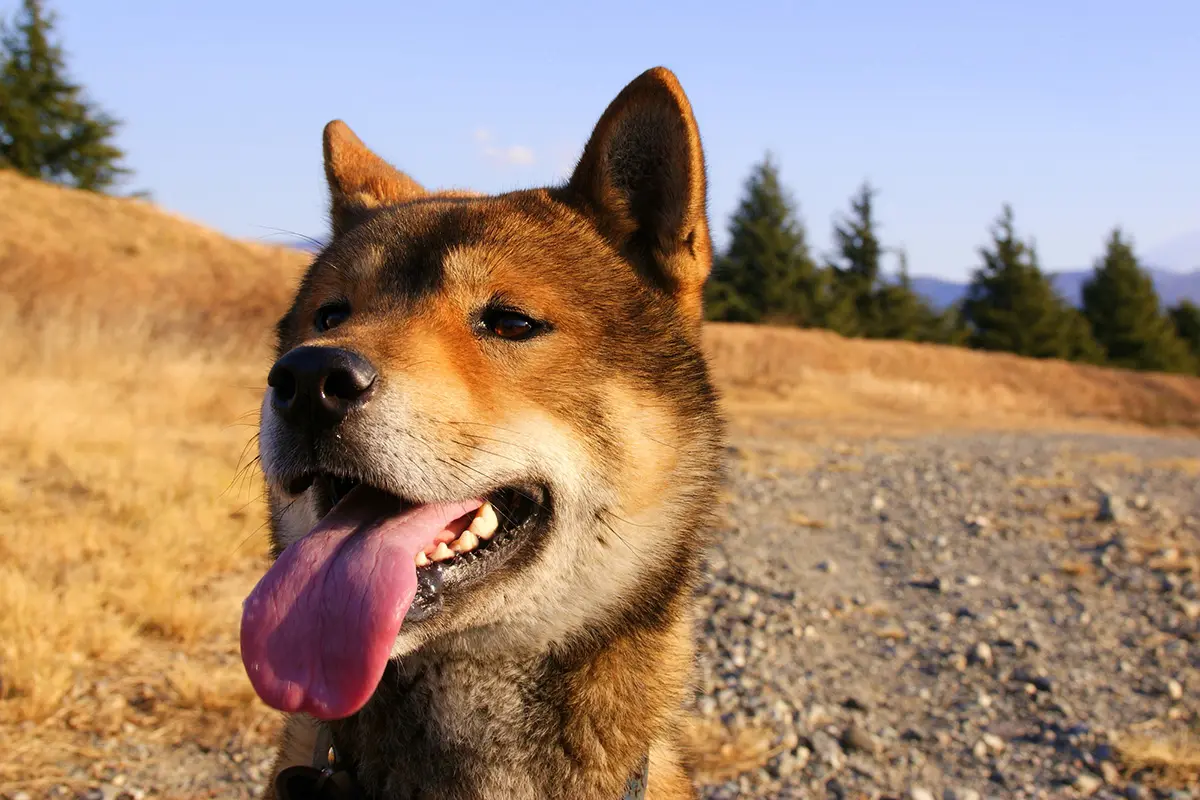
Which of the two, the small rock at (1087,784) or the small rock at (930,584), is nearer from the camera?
the small rock at (1087,784)

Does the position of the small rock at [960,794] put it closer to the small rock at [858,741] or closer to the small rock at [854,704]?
the small rock at [858,741]

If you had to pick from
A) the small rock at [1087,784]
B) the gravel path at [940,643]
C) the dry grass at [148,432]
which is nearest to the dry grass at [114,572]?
the dry grass at [148,432]

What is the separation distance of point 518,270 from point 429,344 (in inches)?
14.7

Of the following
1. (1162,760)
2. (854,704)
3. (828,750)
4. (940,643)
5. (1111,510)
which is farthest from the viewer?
(1111,510)

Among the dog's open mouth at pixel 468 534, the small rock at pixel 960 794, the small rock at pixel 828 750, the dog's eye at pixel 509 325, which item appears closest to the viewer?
the dog's open mouth at pixel 468 534

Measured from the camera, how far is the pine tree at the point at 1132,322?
127 ft

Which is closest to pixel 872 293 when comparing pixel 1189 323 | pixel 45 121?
pixel 1189 323

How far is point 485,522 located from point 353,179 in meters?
1.61

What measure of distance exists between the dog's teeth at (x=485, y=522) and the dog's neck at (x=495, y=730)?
28cm

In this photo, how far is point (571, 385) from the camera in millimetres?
2385

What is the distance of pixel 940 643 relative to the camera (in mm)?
5277

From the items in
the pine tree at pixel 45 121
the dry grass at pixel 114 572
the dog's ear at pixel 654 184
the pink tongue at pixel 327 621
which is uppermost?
the pine tree at pixel 45 121

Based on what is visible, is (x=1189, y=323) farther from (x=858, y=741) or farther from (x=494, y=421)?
(x=494, y=421)

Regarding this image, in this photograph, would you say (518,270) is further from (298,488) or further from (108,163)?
(108,163)
